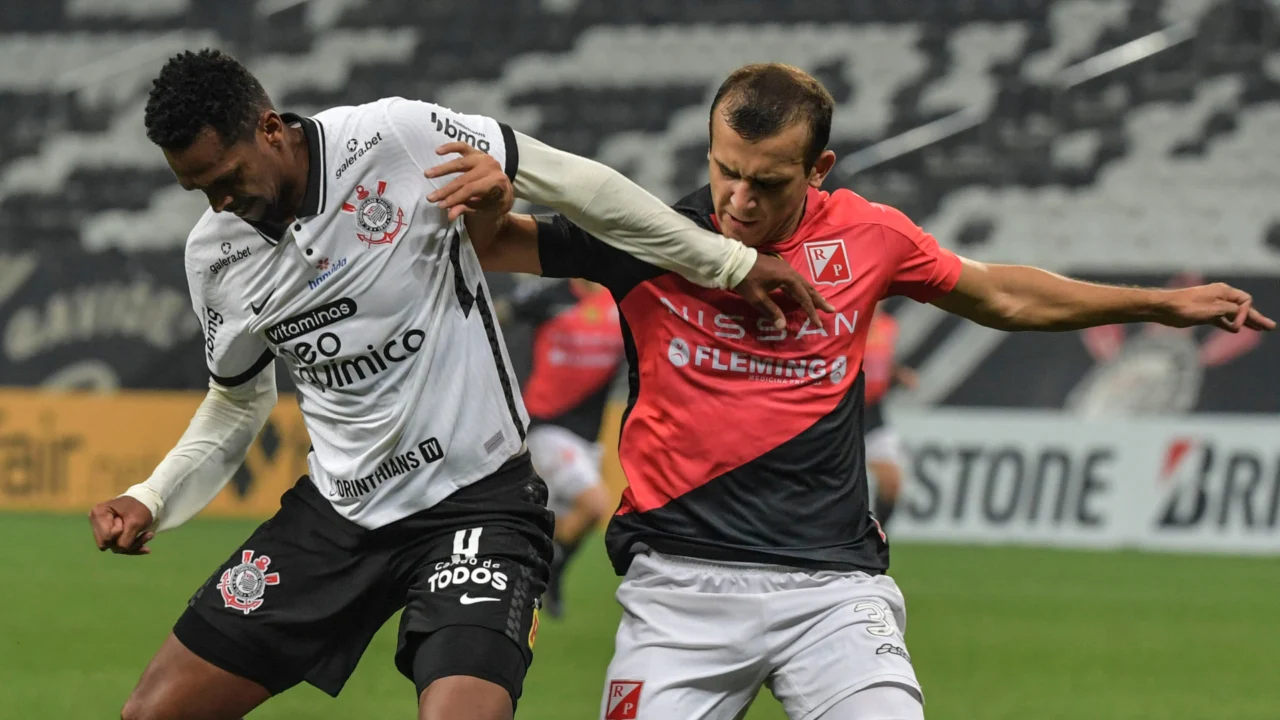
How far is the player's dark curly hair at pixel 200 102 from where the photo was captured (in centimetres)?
369

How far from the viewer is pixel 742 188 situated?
3.83m

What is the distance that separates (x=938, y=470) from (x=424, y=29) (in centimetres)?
956

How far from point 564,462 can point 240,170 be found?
643 centimetres

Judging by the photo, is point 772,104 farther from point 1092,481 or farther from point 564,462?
point 1092,481

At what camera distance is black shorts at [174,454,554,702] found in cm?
398

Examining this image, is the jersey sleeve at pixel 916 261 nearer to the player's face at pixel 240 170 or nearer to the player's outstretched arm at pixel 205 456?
the player's face at pixel 240 170

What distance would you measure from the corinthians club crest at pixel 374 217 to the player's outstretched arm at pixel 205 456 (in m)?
0.62

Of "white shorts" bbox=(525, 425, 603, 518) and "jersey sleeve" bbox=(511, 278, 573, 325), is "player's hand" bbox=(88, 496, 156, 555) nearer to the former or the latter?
"jersey sleeve" bbox=(511, 278, 573, 325)

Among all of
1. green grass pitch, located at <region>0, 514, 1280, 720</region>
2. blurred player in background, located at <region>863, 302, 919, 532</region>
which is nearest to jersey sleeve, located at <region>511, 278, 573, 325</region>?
green grass pitch, located at <region>0, 514, 1280, 720</region>

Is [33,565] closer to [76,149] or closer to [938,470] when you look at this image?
[938,470]

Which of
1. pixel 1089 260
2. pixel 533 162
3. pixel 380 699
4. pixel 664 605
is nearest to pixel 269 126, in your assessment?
pixel 533 162

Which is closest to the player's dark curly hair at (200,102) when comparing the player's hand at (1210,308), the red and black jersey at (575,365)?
the player's hand at (1210,308)

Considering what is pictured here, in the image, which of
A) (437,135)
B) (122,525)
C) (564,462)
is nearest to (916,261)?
(437,135)

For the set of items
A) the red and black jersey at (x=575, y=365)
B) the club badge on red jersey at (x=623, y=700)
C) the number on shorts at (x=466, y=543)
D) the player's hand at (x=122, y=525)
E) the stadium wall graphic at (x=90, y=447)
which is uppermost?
the number on shorts at (x=466, y=543)
